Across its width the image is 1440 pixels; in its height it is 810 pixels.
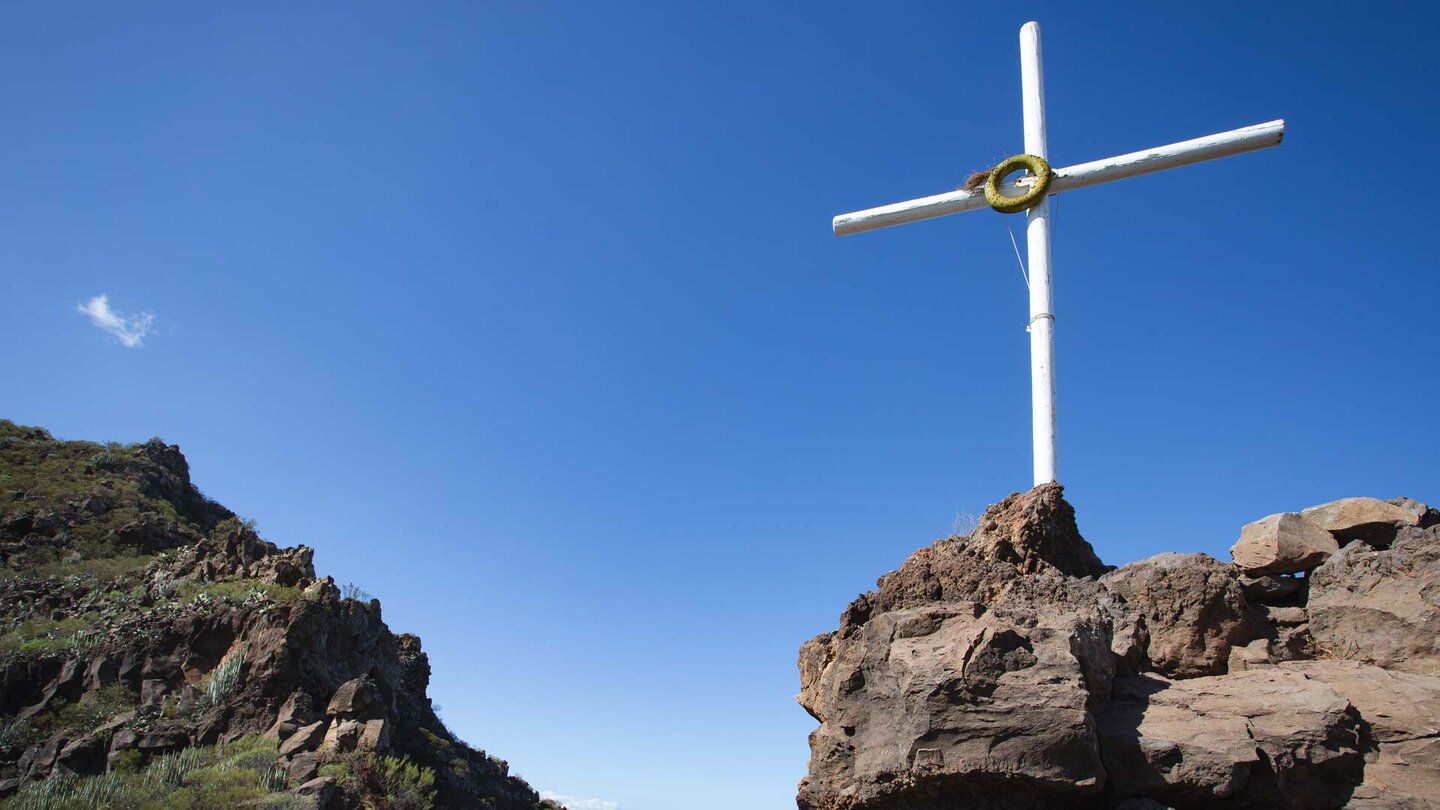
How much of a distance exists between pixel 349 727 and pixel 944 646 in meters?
18.1

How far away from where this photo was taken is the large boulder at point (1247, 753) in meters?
6.06

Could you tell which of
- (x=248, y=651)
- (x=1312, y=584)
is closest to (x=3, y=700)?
(x=248, y=651)

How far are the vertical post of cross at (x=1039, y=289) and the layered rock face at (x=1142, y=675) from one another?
231cm

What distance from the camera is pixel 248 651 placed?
894 inches

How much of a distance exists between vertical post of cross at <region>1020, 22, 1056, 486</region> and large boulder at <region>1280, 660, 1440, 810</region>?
166 inches

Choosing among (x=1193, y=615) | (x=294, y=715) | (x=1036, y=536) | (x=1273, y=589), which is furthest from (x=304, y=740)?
(x=1273, y=589)

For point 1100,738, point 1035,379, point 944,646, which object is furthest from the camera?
point 1035,379

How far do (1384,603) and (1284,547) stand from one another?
926mm

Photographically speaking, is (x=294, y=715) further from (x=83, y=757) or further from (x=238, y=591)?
(x=238, y=591)

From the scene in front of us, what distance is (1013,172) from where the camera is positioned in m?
13.2

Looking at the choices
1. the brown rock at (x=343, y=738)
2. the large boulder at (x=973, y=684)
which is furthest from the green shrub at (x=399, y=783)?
the large boulder at (x=973, y=684)

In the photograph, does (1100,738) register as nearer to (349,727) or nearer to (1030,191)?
(1030,191)

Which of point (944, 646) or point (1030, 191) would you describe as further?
point (1030, 191)

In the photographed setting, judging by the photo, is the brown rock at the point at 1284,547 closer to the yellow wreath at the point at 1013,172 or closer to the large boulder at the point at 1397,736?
the large boulder at the point at 1397,736
